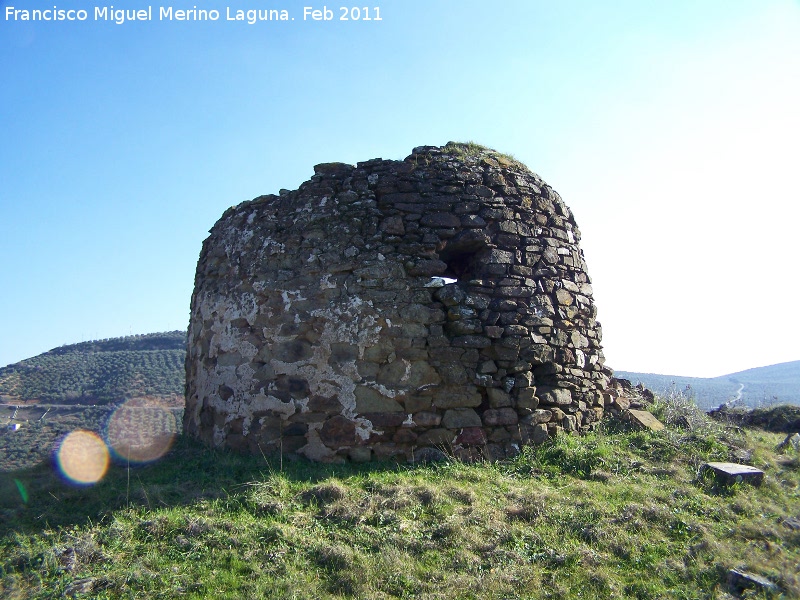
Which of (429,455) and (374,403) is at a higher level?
(374,403)

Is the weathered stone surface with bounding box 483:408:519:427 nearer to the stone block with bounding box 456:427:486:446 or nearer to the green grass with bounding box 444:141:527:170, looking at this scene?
the stone block with bounding box 456:427:486:446

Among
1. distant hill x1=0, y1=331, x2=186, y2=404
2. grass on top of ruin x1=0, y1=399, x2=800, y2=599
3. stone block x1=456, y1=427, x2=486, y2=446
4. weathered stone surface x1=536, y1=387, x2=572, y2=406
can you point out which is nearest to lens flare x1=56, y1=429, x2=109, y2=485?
grass on top of ruin x1=0, y1=399, x2=800, y2=599

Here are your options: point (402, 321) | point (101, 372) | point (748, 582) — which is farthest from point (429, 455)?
point (101, 372)

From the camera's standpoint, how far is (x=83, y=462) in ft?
22.3

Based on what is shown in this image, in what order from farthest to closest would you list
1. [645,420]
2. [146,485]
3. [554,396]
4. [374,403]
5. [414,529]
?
[645,420]
[554,396]
[374,403]
[146,485]
[414,529]

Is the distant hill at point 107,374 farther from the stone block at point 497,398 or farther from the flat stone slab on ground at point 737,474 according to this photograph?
the stone block at point 497,398

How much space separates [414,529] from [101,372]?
25.1 meters

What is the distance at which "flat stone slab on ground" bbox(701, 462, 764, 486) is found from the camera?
17.1ft

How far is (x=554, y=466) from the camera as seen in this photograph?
18.7 ft

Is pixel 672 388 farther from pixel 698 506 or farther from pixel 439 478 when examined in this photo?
pixel 439 478

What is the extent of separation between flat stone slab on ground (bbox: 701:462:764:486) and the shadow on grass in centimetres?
281

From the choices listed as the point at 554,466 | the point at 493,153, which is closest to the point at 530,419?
the point at 554,466

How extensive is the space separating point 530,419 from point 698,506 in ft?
5.85

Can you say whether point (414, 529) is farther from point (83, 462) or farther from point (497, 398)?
point (83, 462)
